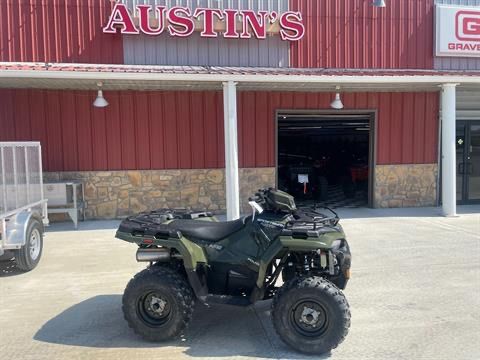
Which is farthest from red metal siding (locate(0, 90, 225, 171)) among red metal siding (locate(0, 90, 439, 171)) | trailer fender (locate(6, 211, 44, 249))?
trailer fender (locate(6, 211, 44, 249))

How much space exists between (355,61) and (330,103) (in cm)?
124

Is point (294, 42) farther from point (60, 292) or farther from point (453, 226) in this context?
point (60, 292)

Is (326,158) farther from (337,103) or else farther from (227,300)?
(227,300)

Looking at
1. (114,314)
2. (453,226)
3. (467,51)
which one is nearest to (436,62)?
(467,51)

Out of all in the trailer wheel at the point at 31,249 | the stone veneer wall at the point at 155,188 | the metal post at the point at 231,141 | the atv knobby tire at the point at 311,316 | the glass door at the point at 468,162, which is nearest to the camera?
the atv knobby tire at the point at 311,316

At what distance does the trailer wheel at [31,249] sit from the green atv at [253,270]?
269 cm

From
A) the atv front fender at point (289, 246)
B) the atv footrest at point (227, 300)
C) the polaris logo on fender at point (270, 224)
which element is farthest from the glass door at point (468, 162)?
the atv footrest at point (227, 300)

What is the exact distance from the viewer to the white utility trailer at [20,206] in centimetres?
564

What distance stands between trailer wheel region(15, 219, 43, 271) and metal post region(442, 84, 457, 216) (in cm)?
854

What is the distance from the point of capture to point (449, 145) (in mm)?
9664

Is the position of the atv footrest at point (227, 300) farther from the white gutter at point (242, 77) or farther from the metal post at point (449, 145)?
the metal post at point (449, 145)

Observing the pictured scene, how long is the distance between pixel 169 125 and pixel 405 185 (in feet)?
20.8

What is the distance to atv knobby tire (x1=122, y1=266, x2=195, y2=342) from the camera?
3.73 meters

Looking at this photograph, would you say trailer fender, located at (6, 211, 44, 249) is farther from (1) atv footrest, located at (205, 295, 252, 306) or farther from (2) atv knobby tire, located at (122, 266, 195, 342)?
(1) atv footrest, located at (205, 295, 252, 306)
